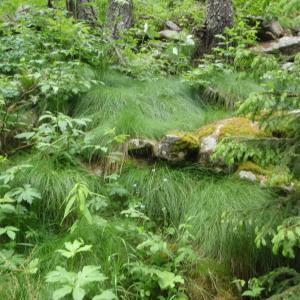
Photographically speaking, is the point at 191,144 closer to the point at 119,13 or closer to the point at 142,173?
the point at 142,173

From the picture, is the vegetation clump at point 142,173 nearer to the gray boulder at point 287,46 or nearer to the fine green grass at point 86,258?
the fine green grass at point 86,258

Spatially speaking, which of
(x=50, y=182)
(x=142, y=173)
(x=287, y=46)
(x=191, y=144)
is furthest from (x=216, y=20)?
(x=50, y=182)

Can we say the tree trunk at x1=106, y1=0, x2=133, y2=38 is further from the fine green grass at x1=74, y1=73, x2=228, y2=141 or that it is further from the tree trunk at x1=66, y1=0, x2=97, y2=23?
the fine green grass at x1=74, y1=73, x2=228, y2=141

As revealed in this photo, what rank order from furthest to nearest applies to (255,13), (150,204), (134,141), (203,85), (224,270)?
(255,13) < (203,85) < (134,141) < (150,204) < (224,270)

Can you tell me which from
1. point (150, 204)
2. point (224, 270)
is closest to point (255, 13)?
point (150, 204)

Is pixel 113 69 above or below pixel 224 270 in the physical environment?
above

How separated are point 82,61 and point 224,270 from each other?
3.41m

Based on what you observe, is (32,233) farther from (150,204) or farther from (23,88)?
(23,88)

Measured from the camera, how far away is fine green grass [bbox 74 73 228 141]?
12.6 ft

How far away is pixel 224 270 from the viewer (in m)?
2.66

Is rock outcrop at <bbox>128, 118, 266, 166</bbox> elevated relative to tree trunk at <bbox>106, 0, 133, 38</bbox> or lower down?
lower down

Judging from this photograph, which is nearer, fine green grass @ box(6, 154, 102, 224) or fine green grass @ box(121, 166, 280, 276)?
fine green grass @ box(121, 166, 280, 276)

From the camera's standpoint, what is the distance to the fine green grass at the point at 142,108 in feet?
12.6

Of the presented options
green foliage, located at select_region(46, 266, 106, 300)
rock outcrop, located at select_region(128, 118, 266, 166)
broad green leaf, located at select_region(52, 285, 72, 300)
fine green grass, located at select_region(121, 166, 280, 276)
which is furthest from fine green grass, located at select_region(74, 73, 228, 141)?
broad green leaf, located at select_region(52, 285, 72, 300)
